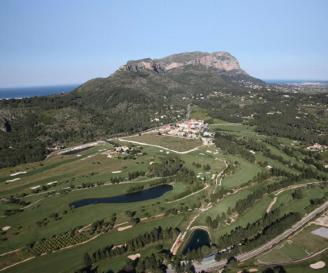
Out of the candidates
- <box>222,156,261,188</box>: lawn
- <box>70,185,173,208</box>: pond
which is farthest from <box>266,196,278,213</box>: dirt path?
<box>70,185,173,208</box>: pond

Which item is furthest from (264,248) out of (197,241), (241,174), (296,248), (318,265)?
(241,174)

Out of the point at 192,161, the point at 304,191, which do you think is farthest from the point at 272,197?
the point at 192,161

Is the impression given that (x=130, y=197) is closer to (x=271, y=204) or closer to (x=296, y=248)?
(x=271, y=204)

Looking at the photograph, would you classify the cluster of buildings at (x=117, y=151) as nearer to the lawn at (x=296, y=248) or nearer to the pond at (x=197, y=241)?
the pond at (x=197, y=241)

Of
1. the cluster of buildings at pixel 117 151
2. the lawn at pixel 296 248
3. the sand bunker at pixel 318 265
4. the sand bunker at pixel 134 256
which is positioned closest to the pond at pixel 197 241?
the sand bunker at pixel 134 256

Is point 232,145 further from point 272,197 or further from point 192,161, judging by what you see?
point 272,197
